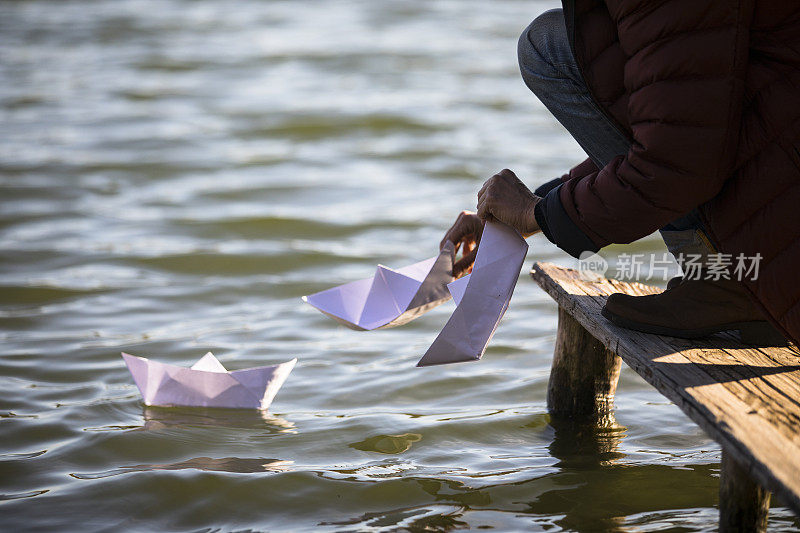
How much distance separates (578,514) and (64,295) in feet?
8.37

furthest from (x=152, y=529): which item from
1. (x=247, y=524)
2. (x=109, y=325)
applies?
(x=109, y=325)

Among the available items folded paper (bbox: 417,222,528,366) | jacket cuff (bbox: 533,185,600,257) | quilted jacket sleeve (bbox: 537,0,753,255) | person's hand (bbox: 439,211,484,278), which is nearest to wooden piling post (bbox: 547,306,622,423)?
person's hand (bbox: 439,211,484,278)

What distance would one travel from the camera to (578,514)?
214 cm

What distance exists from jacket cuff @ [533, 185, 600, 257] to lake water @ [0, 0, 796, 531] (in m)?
0.65

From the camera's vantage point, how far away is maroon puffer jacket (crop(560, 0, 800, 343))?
5.62 ft

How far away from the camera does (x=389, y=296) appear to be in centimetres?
241

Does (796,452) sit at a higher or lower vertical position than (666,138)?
lower

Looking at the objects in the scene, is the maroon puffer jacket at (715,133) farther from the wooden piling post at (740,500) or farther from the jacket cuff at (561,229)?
the wooden piling post at (740,500)

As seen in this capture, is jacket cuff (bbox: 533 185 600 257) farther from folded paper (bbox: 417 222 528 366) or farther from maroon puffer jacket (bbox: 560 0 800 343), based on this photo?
folded paper (bbox: 417 222 528 366)

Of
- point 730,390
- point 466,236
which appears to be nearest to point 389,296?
point 466,236

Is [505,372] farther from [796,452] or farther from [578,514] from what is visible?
[796,452]

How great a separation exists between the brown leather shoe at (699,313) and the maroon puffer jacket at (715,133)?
14 cm

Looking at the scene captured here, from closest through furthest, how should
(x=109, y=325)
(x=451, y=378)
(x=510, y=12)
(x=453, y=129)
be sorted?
(x=451, y=378) < (x=109, y=325) < (x=453, y=129) < (x=510, y=12)

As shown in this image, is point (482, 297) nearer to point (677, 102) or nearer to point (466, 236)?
point (466, 236)
